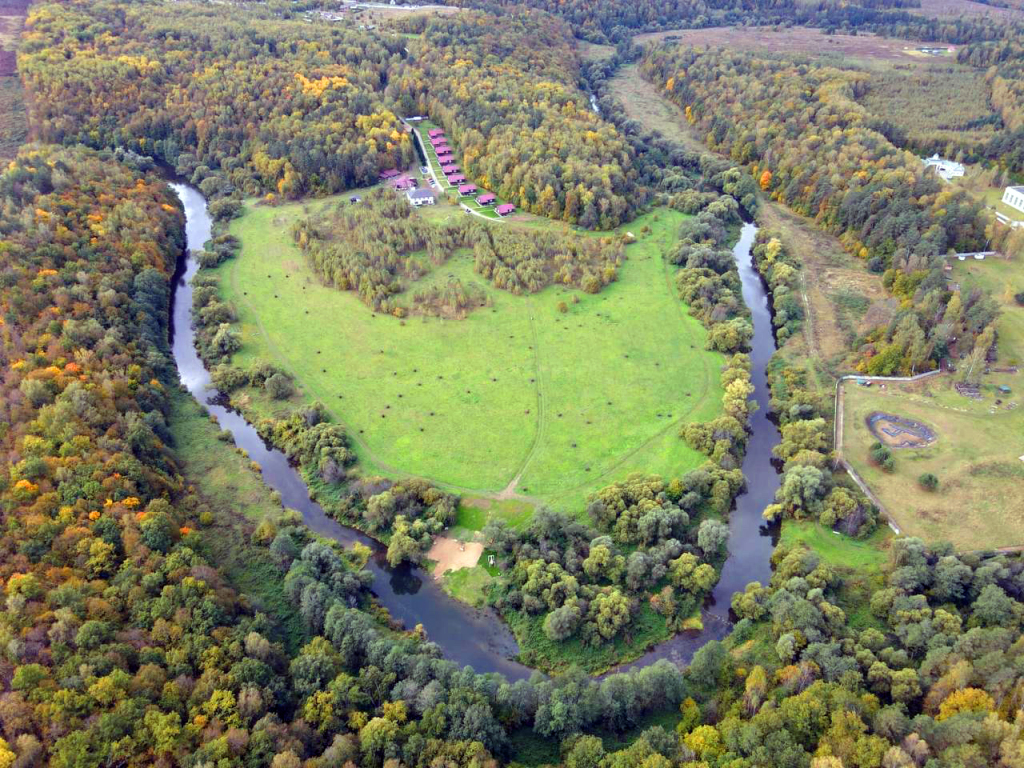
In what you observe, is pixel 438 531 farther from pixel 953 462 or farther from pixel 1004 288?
pixel 1004 288

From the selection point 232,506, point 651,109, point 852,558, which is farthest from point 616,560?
point 651,109

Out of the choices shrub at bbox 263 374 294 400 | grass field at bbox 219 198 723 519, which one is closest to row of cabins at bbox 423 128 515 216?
grass field at bbox 219 198 723 519

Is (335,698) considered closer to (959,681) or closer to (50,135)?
(959,681)

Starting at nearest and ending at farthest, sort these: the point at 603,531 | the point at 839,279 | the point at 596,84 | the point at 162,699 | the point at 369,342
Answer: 1. the point at 162,699
2. the point at 603,531
3. the point at 369,342
4. the point at 839,279
5. the point at 596,84

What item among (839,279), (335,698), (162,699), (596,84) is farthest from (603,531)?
(596,84)

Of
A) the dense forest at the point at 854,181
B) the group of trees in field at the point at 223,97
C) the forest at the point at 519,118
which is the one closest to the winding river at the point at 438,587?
the dense forest at the point at 854,181

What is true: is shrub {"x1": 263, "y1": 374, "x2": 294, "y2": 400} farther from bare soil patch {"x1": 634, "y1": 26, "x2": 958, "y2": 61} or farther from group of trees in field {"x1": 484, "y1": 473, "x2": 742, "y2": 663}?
bare soil patch {"x1": 634, "y1": 26, "x2": 958, "y2": 61}
